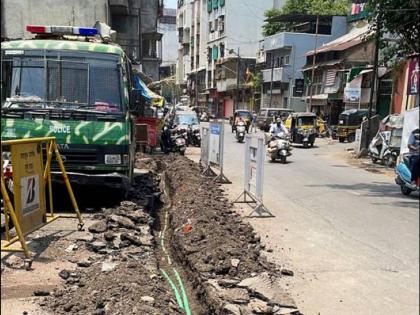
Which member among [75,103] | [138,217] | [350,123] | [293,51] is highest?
[293,51]

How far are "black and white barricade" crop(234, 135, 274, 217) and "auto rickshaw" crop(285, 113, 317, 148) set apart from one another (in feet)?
55.6

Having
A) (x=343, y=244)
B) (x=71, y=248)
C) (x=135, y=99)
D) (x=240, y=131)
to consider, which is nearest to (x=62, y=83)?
(x=135, y=99)

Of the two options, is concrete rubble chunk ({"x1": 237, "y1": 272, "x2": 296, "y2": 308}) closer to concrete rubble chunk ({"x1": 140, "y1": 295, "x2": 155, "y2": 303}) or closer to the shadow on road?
concrete rubble chunk ({"x1": 140, "y1": 295, "x2": 155, "y2": 303})

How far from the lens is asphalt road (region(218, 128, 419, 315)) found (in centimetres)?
253

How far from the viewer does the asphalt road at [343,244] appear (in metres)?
2.53

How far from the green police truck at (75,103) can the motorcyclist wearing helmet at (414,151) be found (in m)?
6.60

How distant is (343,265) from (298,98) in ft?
132

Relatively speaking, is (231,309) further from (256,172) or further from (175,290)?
(256,172)

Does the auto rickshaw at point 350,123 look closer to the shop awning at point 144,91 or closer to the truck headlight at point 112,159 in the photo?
the shop awning at point 144,91

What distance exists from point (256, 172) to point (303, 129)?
1806cm

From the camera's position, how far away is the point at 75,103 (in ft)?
25.7

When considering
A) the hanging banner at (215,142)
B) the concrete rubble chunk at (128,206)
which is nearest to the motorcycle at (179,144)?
the hanging banner at (215,142)

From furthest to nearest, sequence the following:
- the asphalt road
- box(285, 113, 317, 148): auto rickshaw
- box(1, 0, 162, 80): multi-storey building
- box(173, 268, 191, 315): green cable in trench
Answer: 1. box(285, 113, 317, 148): auto rickshaw
2. box(1, 0, 162, 80): multi-storey building
3. box(173, 268, 191, 315): green cable in trench
4. the asphalt road

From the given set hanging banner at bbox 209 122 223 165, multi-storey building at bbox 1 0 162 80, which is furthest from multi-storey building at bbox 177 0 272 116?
multi-storey building at bbox 1 0 162 80
